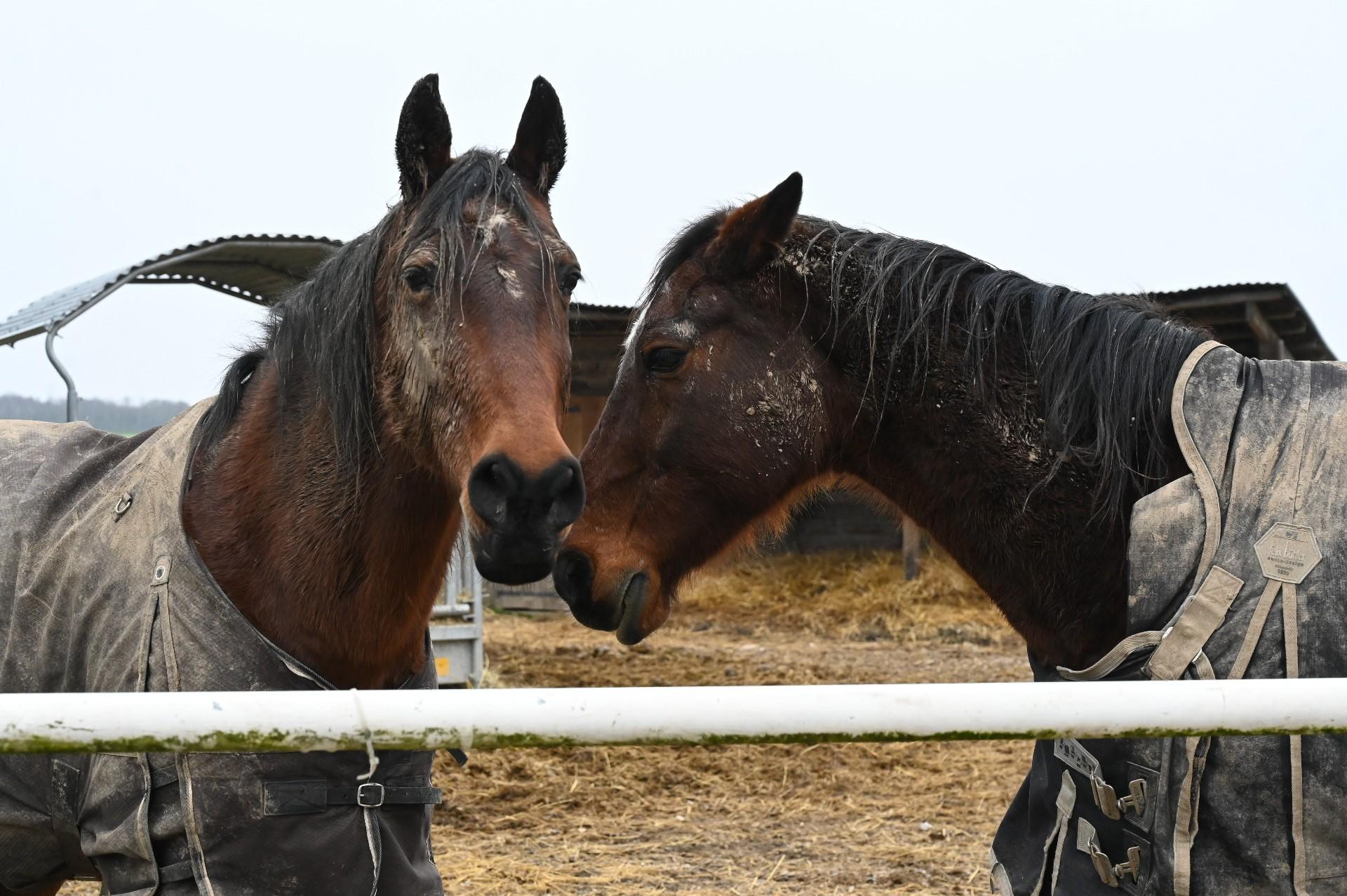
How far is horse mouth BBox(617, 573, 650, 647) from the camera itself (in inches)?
107

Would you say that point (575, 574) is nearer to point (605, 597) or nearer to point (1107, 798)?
point (605, 597)

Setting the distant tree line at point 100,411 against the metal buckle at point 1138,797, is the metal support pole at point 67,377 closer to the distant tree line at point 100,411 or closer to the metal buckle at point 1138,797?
the distant tree line at point 100,411

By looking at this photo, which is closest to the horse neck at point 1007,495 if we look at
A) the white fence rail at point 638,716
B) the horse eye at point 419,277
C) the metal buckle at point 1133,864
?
the metal buckle at point 1133,864

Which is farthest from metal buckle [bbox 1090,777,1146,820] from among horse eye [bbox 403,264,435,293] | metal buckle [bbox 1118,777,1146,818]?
horse eye [bbox 403,264,435,293]

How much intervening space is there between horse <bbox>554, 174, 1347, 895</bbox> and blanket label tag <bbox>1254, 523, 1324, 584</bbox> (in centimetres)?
2

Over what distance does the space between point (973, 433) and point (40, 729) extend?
1923 mm

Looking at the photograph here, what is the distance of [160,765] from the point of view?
7.02 ft

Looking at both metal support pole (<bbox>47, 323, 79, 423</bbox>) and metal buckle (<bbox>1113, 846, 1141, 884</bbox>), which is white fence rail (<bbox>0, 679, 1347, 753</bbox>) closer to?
metal buckle (<bbox>1113, 846, 1141, 884</bbox>)

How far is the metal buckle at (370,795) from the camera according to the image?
2.23m

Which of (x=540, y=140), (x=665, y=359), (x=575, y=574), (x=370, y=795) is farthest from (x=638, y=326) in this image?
(x=370, y=795)

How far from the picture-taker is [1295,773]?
1936mm

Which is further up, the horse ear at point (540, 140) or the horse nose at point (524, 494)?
the horse ear at point (540, 140)

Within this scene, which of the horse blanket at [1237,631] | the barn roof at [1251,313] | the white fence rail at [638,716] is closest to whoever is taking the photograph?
the white fence rail at [638,716]

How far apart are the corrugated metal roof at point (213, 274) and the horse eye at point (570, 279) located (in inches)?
178
